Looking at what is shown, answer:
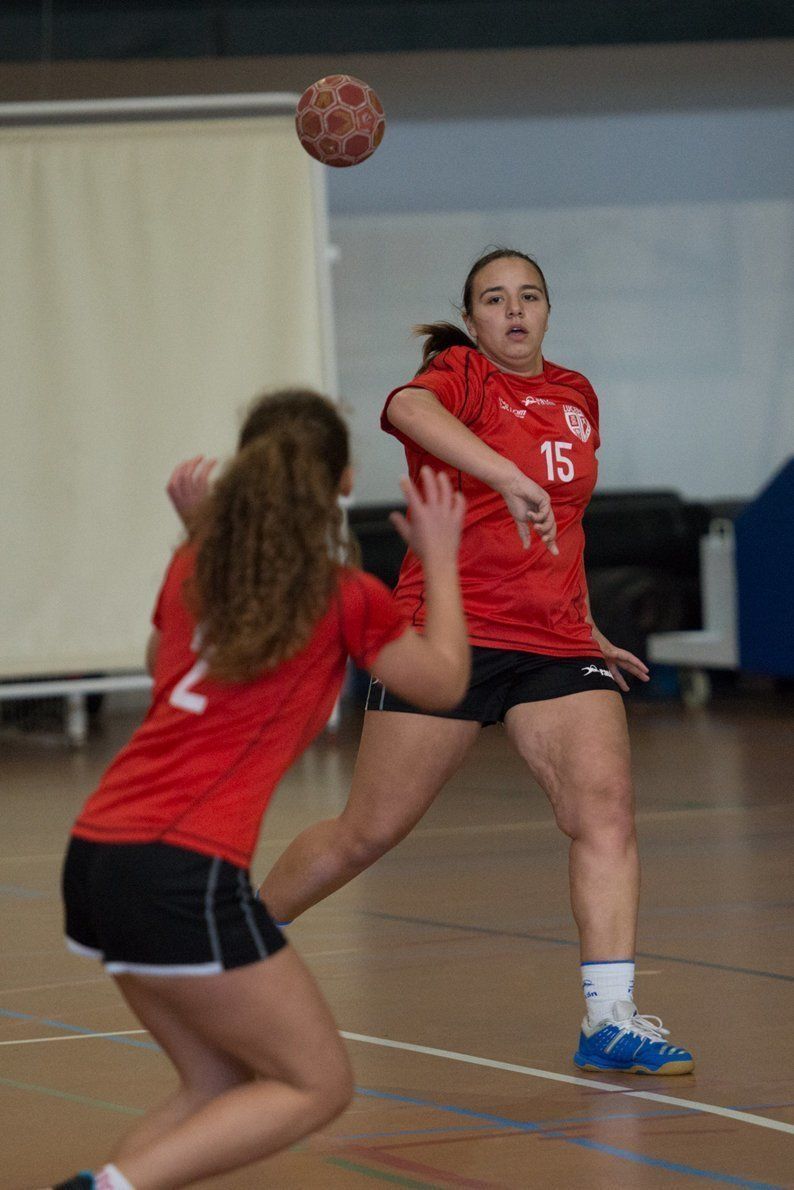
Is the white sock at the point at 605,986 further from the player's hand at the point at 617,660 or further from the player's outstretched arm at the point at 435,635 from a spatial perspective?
the player's outstretched arm at the point at 435,635

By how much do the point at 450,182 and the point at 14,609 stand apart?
7.46 m

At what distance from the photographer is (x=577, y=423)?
4.03 m

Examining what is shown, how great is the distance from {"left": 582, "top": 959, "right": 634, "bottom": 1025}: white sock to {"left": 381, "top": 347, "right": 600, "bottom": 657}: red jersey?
2.17ft

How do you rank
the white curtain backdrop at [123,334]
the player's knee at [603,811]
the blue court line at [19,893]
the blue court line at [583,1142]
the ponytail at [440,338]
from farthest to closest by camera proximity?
the white curtain backdrop at [123,334], the blue court line at [19,893], the ponytail at [440,338], the player's knee at [603,811], the blue court line at [583,1142]

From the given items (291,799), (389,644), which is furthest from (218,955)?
(291,799)

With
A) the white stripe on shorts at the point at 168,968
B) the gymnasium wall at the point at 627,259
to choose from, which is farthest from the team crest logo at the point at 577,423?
the gymnasium wall at the point at 627,259

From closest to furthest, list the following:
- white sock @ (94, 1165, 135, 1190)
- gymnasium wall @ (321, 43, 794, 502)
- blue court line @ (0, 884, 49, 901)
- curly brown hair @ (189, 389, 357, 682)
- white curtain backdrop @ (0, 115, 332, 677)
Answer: white sock @ (94, 1165, 135, 1190) → curly brown hair @ (189, 389, 357, 682) → blue court line @ (0, 884, 49, 901) → white curtain backdrop @ (0, 115, 332, 677) → gymnasium wall @ (321, 43, 794, 502)

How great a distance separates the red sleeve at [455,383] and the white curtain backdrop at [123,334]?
6.34 m

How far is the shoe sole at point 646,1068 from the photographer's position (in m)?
3.56

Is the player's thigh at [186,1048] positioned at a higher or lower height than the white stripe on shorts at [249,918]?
lower

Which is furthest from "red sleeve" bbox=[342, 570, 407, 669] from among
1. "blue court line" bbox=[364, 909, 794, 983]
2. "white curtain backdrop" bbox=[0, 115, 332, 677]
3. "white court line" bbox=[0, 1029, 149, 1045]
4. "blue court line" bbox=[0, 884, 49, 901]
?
"white curtain backdrop" bbox=[0, 115, 332, 677]

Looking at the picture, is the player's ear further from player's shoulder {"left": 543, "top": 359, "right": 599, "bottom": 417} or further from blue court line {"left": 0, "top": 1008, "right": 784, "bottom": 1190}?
player's shoulder {"left": 543, "top": 359, "right": 599, "bottom": 417}

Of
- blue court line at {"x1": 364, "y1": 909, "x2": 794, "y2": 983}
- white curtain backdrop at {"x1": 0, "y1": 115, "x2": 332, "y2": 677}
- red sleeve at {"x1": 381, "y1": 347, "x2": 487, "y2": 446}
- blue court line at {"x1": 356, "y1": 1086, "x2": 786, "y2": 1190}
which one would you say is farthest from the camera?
white curtain backdrop at {"x1": 0, "y1": 115, "x2": 332, "y2": 677}

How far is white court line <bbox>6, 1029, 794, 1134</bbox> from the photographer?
128 inches
